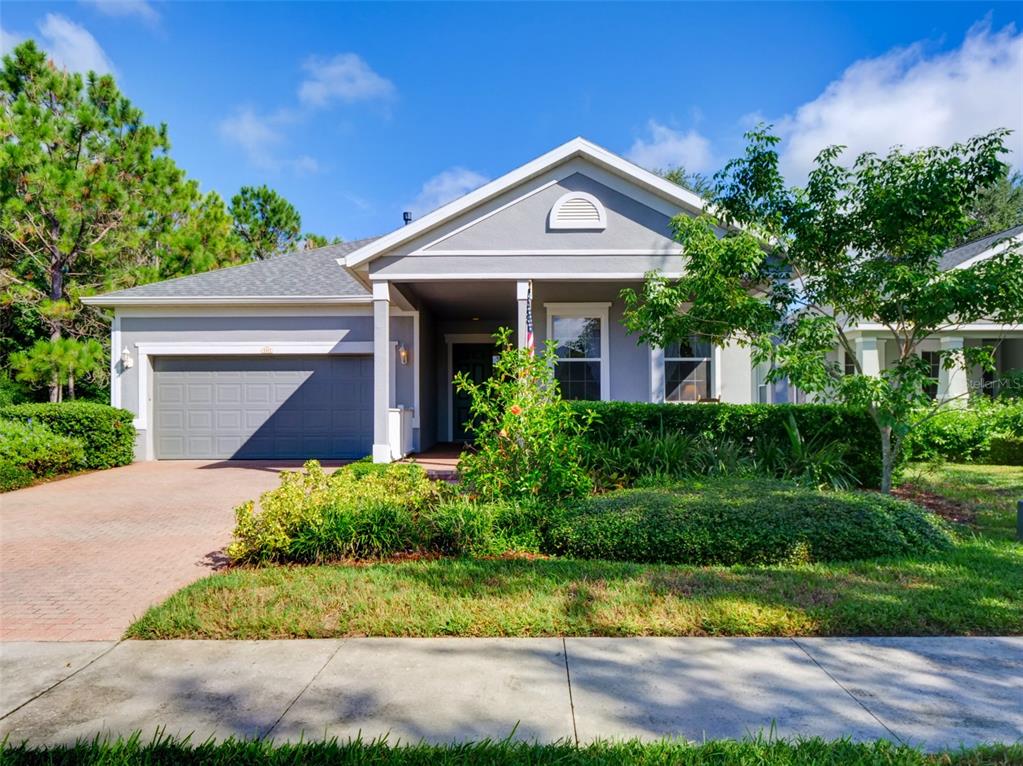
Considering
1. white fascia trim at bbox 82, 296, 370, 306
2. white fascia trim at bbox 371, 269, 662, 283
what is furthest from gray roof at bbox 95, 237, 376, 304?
white fascia trim at bbox 371, 269, 662, 283

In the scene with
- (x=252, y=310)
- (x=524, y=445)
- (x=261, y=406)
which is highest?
(x=252, y=310)

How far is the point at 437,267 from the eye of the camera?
396 inches


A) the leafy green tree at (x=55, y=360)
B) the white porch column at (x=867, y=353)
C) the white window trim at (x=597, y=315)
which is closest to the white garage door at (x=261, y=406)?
the leafy green tree at (x=55, y=360)

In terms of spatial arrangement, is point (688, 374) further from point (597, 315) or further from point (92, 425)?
point (92, 425)

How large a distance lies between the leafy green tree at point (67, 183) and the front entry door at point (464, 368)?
9.28 m

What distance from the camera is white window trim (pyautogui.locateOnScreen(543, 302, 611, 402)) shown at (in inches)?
457

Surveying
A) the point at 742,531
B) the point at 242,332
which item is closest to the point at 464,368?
the point at 242,332

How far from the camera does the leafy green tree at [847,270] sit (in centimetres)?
636

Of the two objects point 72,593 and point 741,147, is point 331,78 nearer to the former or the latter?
point 741,147

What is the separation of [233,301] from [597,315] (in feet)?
25.7

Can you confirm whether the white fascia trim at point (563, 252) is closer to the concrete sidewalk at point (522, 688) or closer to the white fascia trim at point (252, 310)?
the white fascia trim at point (252, 310)

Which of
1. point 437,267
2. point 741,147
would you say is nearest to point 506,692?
point 741,147

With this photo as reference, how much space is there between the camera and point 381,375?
985 centimetres

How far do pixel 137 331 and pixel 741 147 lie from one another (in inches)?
498
